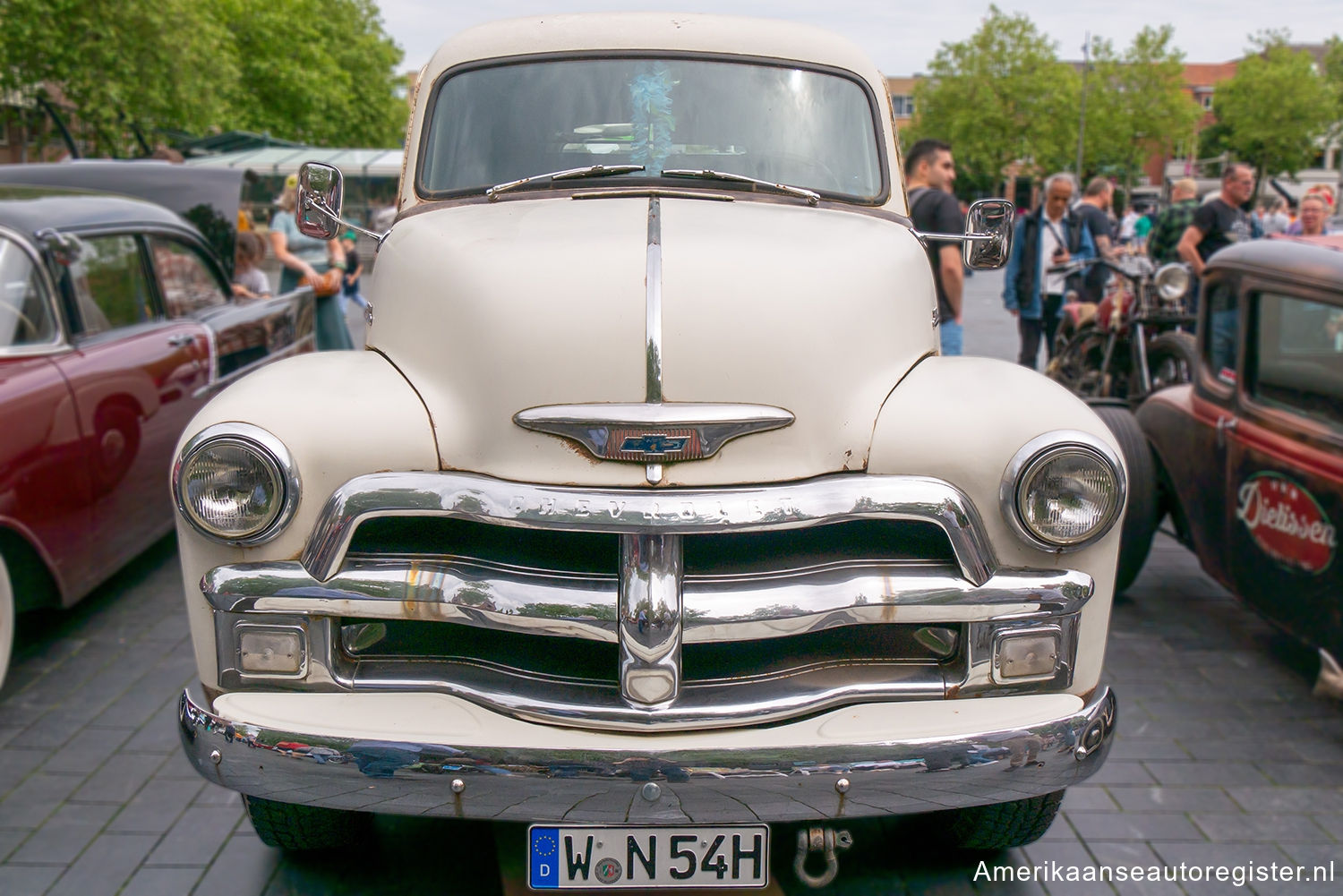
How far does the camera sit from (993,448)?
236cm

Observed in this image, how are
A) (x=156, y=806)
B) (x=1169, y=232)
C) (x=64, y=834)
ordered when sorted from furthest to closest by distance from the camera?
(x=1169, y=232) < (x=156, y=806) < (x=64, y=834)

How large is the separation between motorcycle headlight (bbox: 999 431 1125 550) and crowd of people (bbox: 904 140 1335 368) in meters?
3.68

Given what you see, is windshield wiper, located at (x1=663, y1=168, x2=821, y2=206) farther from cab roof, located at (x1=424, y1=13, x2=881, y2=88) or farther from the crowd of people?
the crowd of people

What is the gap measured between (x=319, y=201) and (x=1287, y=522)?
10.8 ft

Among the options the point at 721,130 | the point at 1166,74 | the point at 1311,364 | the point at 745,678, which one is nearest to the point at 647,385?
the point at 745,678

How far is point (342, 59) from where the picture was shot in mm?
50062

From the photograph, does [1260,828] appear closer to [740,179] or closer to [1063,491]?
[1063,491]

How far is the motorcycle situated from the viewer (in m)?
6.99

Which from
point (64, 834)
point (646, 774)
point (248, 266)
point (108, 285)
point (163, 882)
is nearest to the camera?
point (646, 774)

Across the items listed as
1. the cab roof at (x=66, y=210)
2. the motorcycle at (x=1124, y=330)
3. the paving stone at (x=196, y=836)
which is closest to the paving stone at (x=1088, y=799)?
the paving stone at (x=196, y=836)

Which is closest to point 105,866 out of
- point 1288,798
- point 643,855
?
point 643,855

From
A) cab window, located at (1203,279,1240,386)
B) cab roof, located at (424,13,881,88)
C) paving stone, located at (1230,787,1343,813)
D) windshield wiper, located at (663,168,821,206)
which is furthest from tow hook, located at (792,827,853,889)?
cab window, located at (1203,279,1240,386)

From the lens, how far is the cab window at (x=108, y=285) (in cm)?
464

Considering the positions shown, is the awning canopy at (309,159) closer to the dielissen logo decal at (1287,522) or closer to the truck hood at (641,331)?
the dielissen logo decal at (1287,522)
